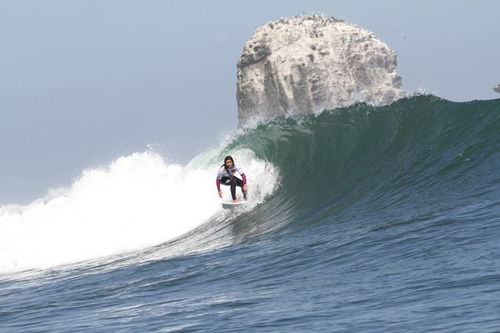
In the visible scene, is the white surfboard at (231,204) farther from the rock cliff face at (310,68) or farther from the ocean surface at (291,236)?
the rock cliff face at (310,68)

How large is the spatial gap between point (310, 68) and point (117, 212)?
7959cm

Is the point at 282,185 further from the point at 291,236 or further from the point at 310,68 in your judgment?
the point at 310,68

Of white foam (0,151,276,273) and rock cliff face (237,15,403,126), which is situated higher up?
rock cliff face (237,15,403,126)

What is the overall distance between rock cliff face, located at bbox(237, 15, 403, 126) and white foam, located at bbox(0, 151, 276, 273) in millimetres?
72133

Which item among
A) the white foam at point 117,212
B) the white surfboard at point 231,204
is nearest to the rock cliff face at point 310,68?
the white foam at point 117,212

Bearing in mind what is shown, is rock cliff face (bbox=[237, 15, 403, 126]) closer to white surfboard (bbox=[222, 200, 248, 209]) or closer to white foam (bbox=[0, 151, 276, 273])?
white foam (bbox=[0, 151, 276, 273])

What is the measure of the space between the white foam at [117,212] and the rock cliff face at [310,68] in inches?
2840

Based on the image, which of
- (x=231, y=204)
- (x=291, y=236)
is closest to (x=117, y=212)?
(x=231, y=204)

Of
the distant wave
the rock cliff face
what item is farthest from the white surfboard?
the rock cliff face

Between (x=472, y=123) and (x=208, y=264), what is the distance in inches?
379

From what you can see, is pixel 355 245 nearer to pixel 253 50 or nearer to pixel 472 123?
pixel 472 123

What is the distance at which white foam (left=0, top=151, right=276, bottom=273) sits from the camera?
20.8m

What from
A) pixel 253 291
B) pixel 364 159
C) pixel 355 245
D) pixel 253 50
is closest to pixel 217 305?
A: pixel 253 291

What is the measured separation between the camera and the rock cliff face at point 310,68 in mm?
100500
